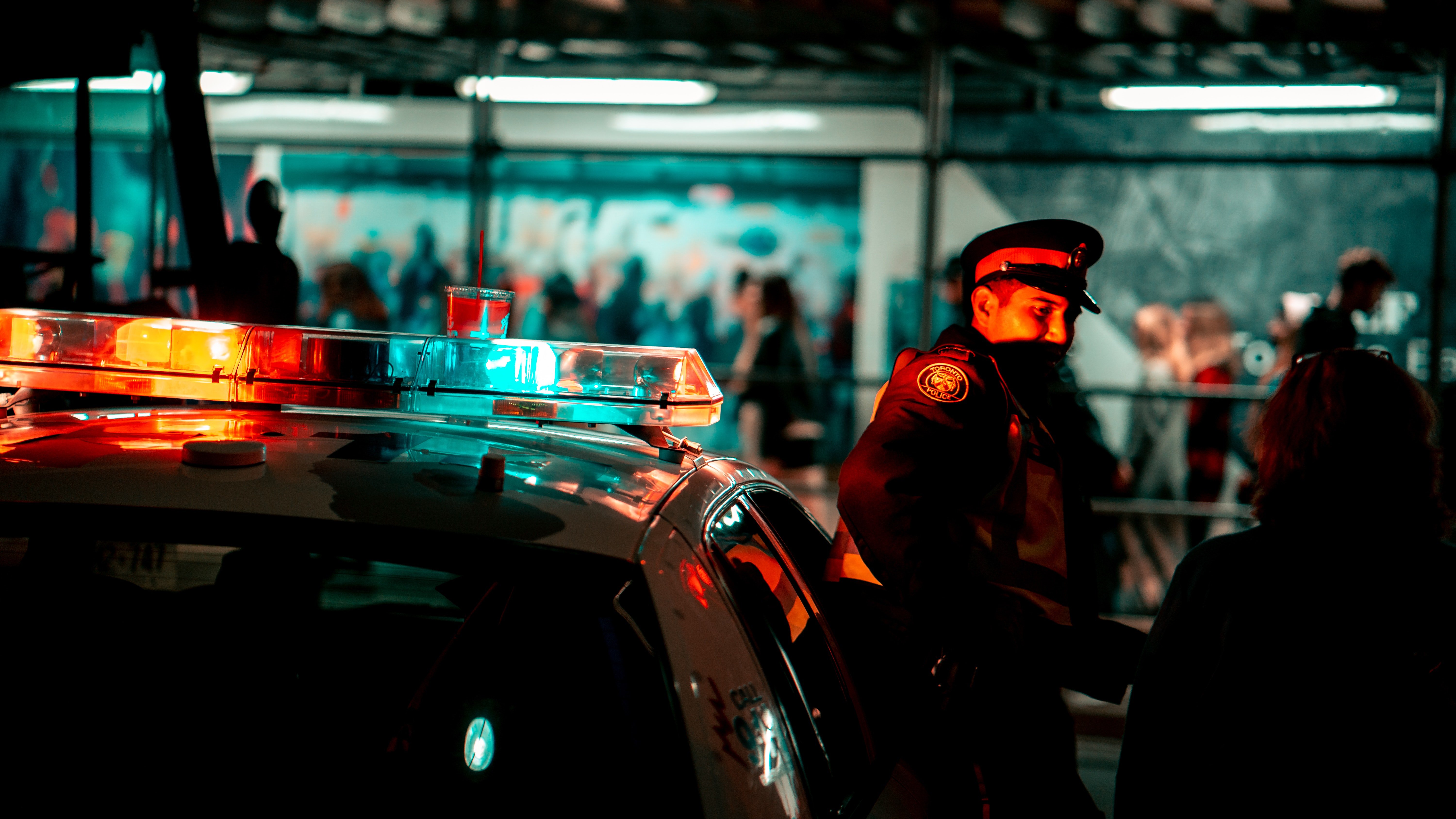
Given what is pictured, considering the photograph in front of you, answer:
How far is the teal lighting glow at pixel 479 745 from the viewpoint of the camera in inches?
53.1

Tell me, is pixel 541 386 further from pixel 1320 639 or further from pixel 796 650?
pixel 1320 639

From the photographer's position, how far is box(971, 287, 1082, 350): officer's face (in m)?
2.32

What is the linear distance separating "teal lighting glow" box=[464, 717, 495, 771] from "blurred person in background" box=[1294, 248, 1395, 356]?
14.2 feet

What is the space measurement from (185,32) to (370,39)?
3870 millimetres

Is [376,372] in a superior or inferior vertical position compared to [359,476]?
superior

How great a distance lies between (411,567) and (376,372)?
290 millimetres

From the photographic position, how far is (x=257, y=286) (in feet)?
10.6

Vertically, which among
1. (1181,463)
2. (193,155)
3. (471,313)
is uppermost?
(193,155)

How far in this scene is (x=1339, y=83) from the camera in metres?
6.51

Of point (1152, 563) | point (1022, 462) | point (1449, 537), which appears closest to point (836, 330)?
point (1152, 563)

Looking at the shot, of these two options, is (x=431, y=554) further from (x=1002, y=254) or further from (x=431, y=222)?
(x=431, y=222)

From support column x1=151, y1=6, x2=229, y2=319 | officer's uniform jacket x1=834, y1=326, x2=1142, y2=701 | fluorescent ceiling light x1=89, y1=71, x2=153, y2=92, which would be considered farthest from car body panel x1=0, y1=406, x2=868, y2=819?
fluorescent ceiling light x1=89, y1=71, x2=153, y2=92

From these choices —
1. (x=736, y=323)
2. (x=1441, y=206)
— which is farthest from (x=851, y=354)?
(x=1441, y=206)

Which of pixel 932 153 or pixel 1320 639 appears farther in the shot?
pixel 932 153
